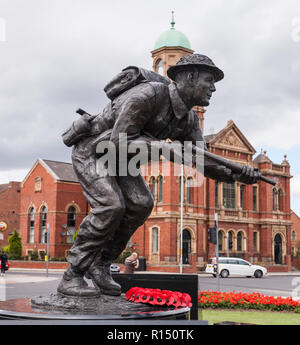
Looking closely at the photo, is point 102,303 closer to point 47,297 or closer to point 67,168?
point 47,297

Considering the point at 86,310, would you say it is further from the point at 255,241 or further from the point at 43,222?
the point at 255,241

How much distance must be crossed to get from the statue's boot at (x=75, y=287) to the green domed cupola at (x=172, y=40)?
1618 inches

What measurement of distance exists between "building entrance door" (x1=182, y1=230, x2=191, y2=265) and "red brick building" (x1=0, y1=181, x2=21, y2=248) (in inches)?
1268

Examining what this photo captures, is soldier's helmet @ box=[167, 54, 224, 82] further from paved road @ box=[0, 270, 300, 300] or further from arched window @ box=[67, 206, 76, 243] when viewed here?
arched window @ box=[67, 206, 76, 243]

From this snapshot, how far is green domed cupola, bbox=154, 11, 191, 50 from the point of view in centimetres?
4338

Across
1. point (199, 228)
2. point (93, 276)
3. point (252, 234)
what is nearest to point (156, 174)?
point (199, 228)

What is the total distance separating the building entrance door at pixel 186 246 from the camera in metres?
40.3

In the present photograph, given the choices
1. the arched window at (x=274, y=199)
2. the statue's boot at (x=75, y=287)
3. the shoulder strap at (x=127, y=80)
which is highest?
the arched window at (x=274, y=199)

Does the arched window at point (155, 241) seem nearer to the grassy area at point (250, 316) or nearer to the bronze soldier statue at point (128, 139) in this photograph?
the grassy area at point (250, 316)

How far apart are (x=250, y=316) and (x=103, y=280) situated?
19.0 feet

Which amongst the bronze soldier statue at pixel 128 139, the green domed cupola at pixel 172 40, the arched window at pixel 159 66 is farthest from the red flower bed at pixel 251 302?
the green domed cupola at pixel 172 40

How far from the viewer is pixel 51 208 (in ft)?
150

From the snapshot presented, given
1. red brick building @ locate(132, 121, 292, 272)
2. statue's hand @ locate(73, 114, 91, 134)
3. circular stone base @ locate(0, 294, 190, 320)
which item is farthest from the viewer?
red brick building @ locate(132, 121, 292, 272)

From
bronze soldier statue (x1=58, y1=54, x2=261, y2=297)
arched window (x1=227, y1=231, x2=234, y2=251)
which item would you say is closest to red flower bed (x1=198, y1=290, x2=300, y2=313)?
bronze soldier statue (x1=58, y1=54, x2=261, y2=297)
